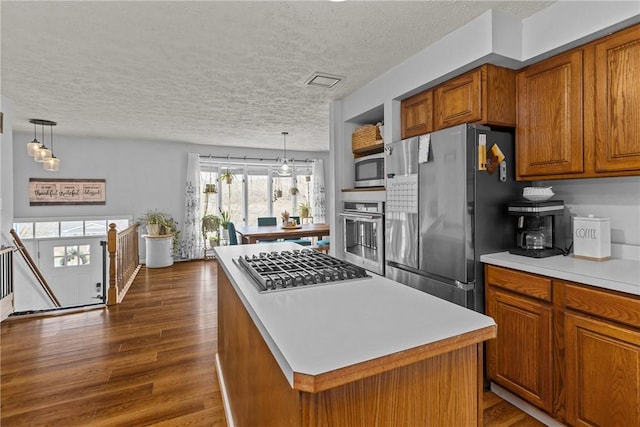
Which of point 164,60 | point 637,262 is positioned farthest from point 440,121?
point 164,60

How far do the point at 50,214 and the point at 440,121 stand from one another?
647cm

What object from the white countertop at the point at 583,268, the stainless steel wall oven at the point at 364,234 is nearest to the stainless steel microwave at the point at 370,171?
the stainless steel wall oven at the point at 364,234

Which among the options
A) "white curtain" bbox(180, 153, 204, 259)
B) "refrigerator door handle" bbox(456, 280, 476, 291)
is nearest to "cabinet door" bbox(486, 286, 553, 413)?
"refrigerator door handle" bbox(456, 280, 476, 291)

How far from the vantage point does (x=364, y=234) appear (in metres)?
3.13

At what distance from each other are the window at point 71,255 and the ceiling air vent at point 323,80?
509cm

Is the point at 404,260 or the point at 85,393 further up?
the point at 404,260

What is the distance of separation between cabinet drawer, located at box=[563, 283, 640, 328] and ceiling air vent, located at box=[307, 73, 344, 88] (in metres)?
2.38

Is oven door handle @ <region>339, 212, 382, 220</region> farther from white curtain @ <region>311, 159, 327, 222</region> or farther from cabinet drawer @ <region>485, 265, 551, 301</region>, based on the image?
white curtain @ <region>311, 159, 327, 222</region>

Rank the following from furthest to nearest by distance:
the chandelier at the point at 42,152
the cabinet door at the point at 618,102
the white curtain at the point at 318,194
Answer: the white curtain at the point at 318,194 < the chandelier at the point at 42,152 < the cabinet door at the point at 618,102

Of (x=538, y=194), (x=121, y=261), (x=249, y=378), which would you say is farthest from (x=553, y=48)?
(x=121, y=261)

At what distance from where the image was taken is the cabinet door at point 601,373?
1.42 meters

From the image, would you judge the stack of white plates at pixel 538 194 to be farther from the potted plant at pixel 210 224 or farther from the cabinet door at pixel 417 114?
the potted plant at pixel 210 224

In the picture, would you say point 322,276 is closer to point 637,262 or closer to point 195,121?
point 637,262

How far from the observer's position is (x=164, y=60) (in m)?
2.59
